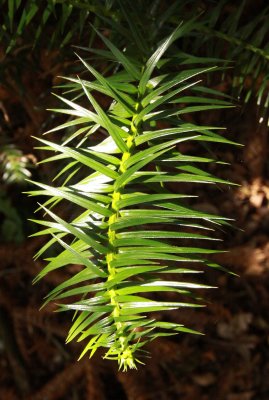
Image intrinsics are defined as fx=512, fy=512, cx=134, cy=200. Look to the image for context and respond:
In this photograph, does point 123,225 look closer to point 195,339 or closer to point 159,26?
point 159,26

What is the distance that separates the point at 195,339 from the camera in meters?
1.96

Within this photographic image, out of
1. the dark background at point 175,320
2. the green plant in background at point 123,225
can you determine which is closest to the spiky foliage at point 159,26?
the green plant in background at point 123,225

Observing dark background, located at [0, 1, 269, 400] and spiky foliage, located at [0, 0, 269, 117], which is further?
dark background, located at [0, 1, 269, 400]

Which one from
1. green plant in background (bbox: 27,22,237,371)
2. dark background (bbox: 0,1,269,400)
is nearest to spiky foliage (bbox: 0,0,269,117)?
green plant in background (bbox: 27,22,237,371)

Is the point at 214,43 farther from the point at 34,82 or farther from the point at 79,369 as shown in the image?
the point at 79,369

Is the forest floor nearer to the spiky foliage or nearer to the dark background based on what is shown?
the dark background

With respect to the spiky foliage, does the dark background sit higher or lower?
lower

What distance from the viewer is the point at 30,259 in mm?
1812

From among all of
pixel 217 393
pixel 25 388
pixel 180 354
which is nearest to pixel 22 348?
pixel 25 388

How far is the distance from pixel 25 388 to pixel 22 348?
5.8 inches

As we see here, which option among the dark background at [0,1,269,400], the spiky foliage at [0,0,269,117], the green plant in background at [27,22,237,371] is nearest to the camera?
the green plant in background at [27,22,237,371]

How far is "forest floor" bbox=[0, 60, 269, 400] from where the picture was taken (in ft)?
6.12

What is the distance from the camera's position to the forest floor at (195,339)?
6.12 ft

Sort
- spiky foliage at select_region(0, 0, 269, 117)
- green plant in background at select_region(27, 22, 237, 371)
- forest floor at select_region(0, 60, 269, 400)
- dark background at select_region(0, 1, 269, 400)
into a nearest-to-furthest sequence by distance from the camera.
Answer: green plant in background at select_region(27, 22, 237, 371) < spiky foliage at select_region(0, 0, 269, 117) < dark background at select_region(0, 1, 269, 400) < forest floor at select_region(0, 60, 269, 400)
